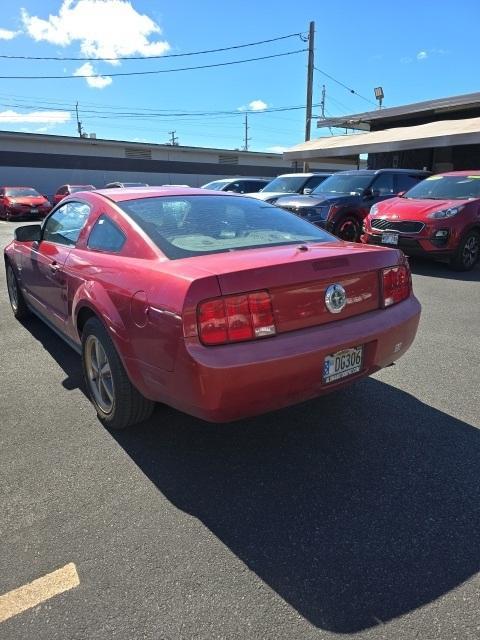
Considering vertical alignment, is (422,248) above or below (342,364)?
below

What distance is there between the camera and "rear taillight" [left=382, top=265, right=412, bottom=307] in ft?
10.00

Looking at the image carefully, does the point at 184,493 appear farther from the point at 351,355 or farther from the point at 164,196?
the point at 164,196

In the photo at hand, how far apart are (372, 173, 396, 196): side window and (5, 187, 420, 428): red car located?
7.71 meters

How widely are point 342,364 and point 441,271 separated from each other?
661 centimetres

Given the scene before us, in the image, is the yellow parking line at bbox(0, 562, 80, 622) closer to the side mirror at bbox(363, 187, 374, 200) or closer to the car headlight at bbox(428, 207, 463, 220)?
the car headlight at bbox(428, 207, 463, 220)

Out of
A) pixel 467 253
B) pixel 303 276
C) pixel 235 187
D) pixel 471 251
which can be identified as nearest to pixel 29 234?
pixel 303 276

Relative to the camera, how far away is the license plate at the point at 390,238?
27.2 ft

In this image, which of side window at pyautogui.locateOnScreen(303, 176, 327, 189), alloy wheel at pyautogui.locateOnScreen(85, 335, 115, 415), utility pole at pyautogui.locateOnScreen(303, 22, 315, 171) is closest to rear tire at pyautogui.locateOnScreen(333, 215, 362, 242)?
side window at pyautogui.locateOnScreen(303, 176, 327, 189)

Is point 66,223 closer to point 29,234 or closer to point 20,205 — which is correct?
point 29,234

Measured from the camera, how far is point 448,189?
9.00 m

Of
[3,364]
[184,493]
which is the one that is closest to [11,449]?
[184,493]

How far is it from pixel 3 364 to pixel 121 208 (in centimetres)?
205

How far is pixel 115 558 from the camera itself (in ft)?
7.18

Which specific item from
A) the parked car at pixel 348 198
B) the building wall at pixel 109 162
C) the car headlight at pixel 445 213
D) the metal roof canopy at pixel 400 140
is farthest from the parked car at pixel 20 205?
the car headlight at pixel 445 213
